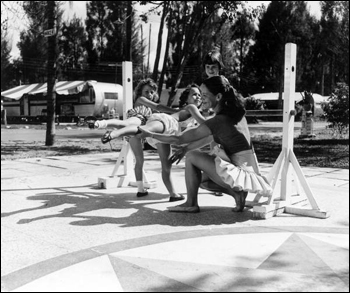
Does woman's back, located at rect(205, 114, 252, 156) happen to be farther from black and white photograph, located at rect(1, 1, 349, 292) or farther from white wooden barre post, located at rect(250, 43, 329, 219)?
white wooden barre post, located at rect(250, 43, 329, 219)

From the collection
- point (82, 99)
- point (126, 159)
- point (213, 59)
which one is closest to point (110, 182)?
point (126, 159)

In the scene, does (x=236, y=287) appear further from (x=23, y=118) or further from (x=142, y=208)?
(x=23, y=118)

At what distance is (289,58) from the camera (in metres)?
4.46

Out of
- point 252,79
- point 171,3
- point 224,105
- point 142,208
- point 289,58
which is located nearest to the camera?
point 224,105

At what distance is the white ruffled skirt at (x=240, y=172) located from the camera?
12.8 ft

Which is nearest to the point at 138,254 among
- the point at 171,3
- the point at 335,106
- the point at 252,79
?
the point at 171,3

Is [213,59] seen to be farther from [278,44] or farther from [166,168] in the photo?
[278,44]

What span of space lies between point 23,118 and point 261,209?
1109 inches

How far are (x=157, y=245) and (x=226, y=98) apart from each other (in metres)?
1.59

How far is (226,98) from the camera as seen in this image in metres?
4.16

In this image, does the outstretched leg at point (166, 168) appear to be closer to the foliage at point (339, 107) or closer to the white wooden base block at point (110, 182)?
the white wooden base block at point (110, 182)

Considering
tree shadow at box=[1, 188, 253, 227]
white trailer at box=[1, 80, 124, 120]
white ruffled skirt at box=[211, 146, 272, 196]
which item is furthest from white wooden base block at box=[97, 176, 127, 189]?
white trailer at box=[1, 80, 124, 120]

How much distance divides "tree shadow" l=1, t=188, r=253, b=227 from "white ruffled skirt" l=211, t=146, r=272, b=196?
0.41 metres

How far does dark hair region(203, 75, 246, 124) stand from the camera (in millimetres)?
4156
